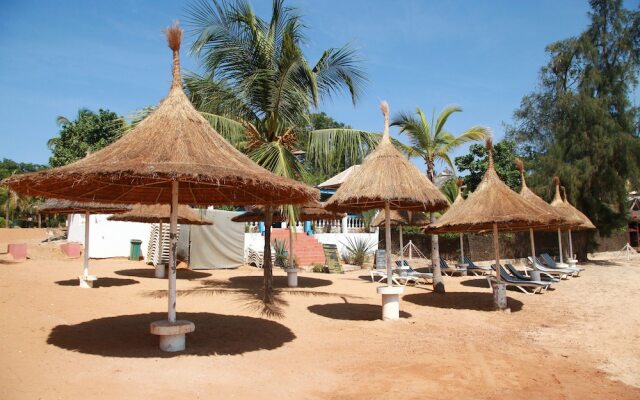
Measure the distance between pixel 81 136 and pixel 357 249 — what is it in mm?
16897

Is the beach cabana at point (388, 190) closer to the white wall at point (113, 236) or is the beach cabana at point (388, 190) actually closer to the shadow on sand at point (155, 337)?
the shadow on sand at point (155, 337)

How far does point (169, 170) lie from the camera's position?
199 inches

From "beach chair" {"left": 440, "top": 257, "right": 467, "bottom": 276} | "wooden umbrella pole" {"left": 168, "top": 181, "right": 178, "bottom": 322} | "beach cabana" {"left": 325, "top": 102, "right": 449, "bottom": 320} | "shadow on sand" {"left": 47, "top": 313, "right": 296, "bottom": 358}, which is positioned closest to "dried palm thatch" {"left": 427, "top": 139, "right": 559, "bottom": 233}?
"beach cabana" {"left": 325, "top": 102, "right": 449, "bottom": 320}

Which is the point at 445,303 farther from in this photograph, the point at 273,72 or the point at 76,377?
the point at 76,377

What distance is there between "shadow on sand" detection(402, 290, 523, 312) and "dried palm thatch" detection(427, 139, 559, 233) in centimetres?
180

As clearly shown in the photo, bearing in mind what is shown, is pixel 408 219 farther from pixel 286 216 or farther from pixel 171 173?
pixel 171 173

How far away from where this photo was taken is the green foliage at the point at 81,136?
26.4 meters

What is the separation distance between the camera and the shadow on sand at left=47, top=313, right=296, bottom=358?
6184 mm

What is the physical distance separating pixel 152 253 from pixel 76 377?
567 inches

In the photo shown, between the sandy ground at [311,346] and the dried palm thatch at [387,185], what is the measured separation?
7.52ft

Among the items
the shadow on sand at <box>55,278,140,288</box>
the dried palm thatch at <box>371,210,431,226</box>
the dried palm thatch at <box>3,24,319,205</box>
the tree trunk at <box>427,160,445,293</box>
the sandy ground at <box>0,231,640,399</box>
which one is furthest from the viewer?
the dried palm thatch at <box>371,210,431,226</box>

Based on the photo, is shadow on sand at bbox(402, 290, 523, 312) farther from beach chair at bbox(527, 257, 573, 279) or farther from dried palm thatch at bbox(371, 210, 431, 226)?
beach chair at bbox(527, 257, 573, 279)

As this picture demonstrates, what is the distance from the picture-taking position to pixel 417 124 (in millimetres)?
13406

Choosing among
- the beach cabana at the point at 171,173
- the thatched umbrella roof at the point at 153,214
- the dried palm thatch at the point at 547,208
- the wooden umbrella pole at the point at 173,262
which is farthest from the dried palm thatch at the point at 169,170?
the dried palm thatch at the point at 547,208
